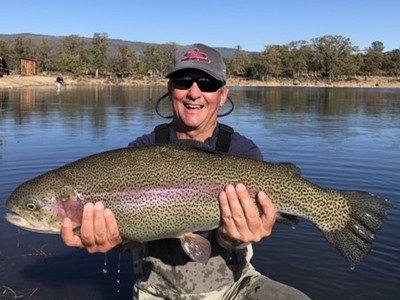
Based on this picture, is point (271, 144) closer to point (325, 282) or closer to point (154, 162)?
point (325, 282)

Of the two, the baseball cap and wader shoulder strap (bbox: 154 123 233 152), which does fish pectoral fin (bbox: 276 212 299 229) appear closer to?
wader shoulder strap (bbox: 154 123 233 152)

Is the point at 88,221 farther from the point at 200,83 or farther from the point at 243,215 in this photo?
the point at 200,83

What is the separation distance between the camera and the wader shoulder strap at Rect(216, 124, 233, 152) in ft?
14.8

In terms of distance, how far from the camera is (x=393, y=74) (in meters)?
146

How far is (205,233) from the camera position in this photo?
14.1 ft

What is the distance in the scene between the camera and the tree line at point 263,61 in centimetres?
13825

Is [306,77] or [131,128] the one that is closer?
[131,128]

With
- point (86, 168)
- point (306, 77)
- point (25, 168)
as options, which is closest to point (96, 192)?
point (86, 168)

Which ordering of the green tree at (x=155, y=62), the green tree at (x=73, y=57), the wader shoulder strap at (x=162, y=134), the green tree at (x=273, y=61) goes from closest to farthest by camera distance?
the wader shoulder strap at (x=162, y=134)
the green tree at (x=73, y=57)
the green tree at (x=273, y=61)
the green tree at (x=155, y=62)

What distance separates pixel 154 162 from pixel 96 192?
1.64ft

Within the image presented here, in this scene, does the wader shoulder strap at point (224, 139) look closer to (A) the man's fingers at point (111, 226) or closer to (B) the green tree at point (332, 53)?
(A) the man's fingers at point (111, 226)

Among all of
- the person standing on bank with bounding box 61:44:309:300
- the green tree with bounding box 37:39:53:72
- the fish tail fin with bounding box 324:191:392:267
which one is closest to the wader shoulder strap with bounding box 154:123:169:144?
the person standing on bank with bounding box 61:44:309:300

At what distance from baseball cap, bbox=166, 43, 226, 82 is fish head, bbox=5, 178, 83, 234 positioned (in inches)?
56.1

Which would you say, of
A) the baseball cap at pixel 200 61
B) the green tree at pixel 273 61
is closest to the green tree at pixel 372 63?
the green tree at pixel 273 61
